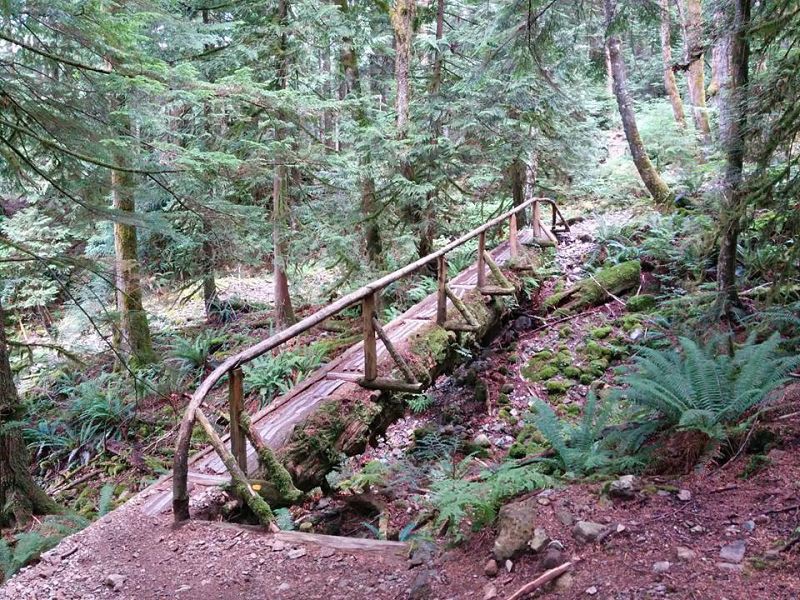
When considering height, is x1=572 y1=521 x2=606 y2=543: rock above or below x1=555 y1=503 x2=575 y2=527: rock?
above

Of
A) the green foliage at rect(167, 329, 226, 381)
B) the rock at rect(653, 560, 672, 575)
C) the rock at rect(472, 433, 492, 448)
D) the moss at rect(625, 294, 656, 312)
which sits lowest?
the green foliage at rect(167, 329, 226, 381)

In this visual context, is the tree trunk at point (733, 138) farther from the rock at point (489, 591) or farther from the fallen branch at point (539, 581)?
the rock at point (489, 591)

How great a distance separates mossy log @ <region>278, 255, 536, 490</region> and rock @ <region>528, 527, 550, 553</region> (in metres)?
2.41

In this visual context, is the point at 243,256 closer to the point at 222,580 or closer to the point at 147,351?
the point at 147,351

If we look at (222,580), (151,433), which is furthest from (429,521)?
(151,433)

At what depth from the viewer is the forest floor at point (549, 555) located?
8.00ft

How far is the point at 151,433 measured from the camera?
9992 mm

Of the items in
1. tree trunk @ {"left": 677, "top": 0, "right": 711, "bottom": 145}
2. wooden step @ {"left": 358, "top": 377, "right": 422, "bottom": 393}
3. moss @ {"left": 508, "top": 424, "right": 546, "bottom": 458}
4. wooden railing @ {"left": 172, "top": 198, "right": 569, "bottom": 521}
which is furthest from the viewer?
tree trunk @ {"left": 677, "top": 0, "right": 711, "bottom": 145}

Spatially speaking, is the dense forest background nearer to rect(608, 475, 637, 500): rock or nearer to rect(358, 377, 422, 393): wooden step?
rect(608, 475, 637, 500): rock

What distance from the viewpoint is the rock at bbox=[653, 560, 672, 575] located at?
2.46 meters

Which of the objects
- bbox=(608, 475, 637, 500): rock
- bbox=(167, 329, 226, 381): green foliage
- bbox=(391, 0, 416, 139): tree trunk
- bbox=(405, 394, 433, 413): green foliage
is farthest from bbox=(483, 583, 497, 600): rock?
bbox=(167, 329, 226, 381): green foliage

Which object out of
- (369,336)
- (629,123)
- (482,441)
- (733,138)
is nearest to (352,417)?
(369,336)

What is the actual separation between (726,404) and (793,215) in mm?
1572

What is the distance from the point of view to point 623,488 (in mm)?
3182
